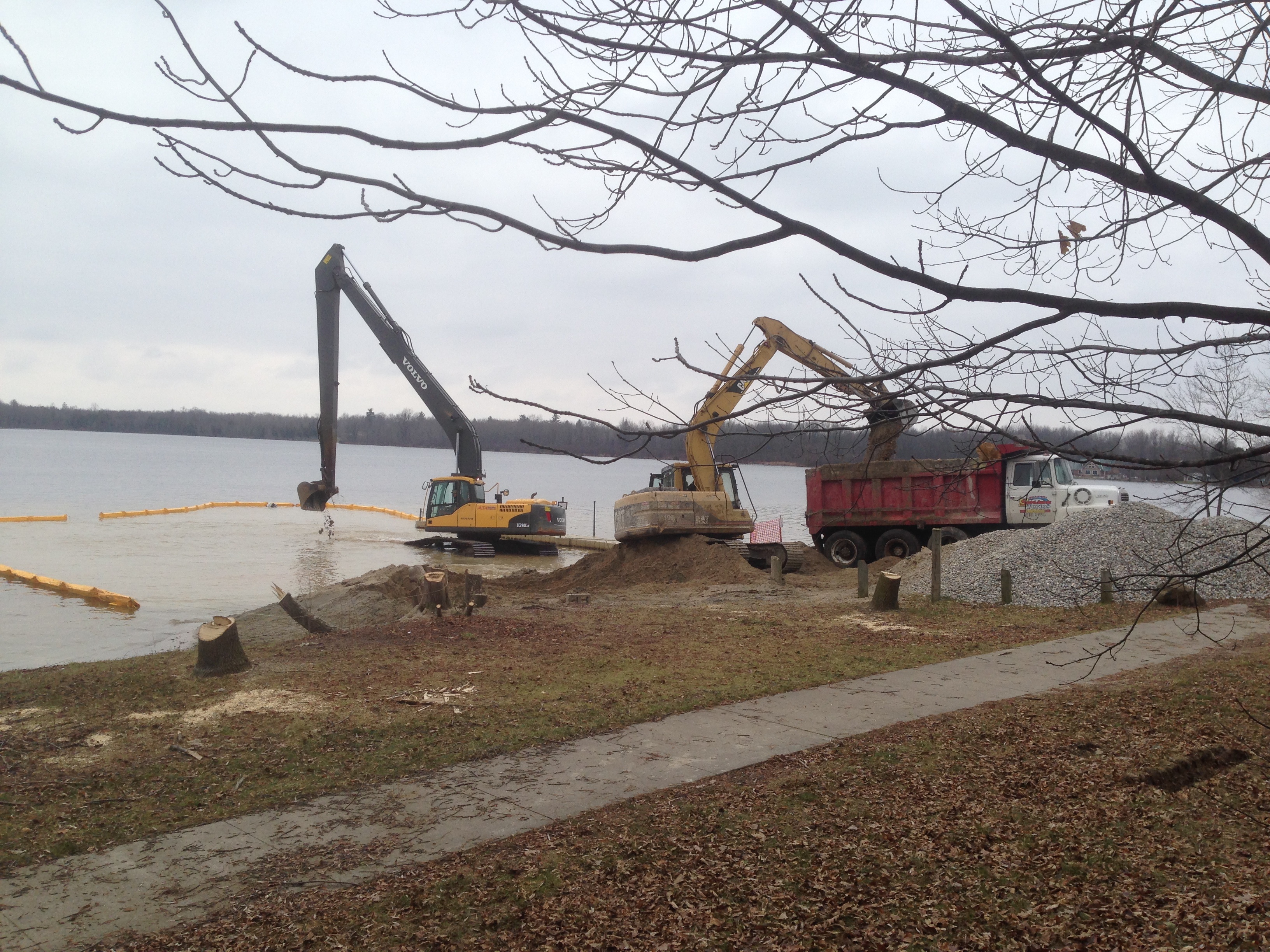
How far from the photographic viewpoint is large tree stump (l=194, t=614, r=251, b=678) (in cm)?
981

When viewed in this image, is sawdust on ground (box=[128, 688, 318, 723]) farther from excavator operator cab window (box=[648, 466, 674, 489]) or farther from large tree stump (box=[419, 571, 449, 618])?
excavator operator cab window (box=[648, 466, 674, 489])

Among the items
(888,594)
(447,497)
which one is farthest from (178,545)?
(888,594)

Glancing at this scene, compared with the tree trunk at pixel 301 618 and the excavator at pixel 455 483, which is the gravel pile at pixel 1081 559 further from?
the excavator at pixel 455 483

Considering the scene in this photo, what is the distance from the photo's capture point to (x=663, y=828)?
5.14m

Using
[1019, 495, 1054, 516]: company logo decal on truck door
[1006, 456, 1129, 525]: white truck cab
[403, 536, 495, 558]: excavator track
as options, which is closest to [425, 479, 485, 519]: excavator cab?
[403, 536, 495, 558]: excavator track

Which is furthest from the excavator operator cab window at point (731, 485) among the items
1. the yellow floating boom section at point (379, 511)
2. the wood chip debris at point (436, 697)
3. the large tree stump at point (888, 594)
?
the yellow floating boom section at point (379, 511)

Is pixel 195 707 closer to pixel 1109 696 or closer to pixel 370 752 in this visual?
pixel 370 752

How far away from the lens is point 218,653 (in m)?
9.86

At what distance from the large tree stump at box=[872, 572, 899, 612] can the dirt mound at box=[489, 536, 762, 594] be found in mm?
5503

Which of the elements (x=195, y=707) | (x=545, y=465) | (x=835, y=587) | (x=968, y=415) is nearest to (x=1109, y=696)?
(x=968, y=415)

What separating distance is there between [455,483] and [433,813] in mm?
28804

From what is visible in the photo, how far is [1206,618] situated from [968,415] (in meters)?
11.8

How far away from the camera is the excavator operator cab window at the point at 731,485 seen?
25594mm

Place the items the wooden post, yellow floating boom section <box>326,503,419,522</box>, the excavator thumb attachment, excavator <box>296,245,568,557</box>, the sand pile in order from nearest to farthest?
the sand pile → the wooden post → the excavator thumb attachment → excavator <box>296,245,568,557</box> → yellow floating boom section <box>326,503,419,522</box>
